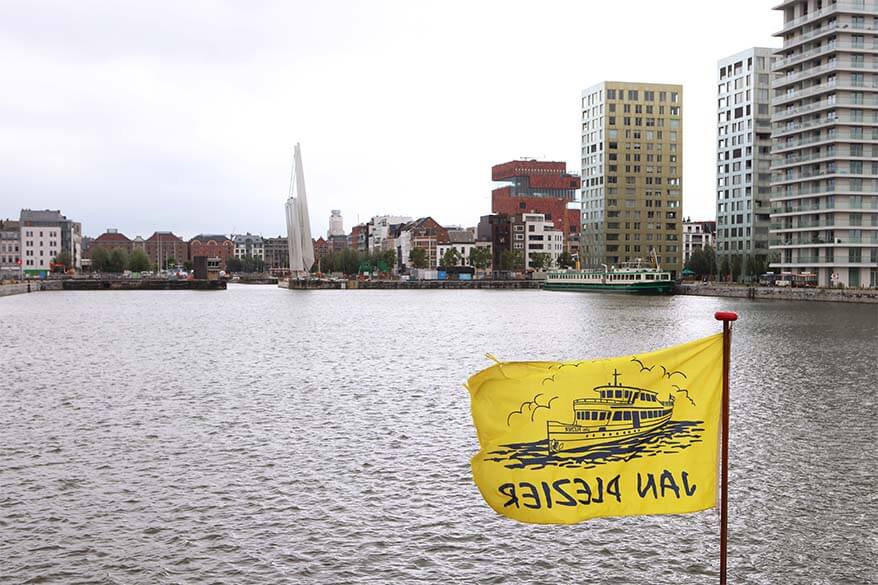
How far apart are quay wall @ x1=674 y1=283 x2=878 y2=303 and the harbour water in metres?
84.6

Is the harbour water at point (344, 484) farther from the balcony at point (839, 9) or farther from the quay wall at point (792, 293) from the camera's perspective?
the balcony at point (839, 9)

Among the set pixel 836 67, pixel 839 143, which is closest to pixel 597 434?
pixel 839 143

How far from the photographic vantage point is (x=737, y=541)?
21.2 metres

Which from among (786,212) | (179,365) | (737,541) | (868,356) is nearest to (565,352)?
(868,356)

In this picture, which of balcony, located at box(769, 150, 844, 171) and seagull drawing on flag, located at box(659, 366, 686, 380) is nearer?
seagull drawing on flag, located at box(659, 366, 686, 380)

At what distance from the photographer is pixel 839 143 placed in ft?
517

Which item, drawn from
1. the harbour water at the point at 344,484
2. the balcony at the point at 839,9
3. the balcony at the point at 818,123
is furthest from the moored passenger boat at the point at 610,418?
the balcony at the point at 839,9

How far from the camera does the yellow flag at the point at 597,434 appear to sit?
37.2 feet

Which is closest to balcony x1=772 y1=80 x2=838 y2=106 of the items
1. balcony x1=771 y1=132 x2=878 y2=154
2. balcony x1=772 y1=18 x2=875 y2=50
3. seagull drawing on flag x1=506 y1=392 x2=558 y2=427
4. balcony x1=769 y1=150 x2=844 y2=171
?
balcony x1=771 y1=132 x2=878 y2=154

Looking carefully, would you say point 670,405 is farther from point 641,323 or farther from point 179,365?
point 641,323

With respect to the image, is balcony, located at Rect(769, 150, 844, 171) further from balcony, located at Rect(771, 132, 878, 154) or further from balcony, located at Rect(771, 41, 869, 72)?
balcony, located at Rect(771, 41, 869, 72)

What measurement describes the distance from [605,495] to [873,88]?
168611mm

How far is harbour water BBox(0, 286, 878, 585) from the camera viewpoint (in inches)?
775

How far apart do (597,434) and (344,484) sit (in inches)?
638
